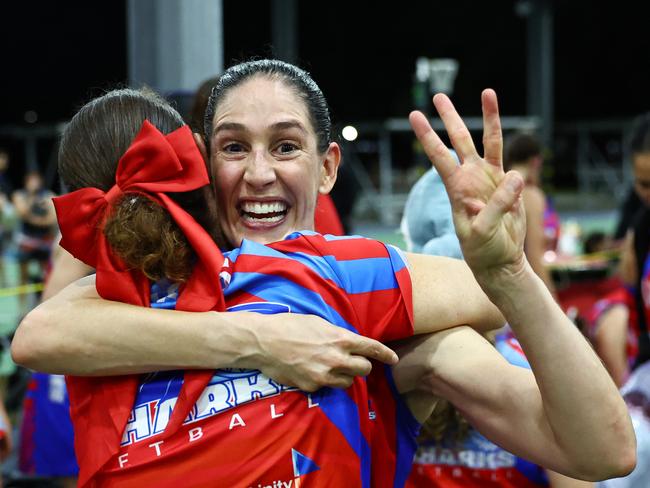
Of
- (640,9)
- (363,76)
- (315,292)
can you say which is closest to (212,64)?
(315,292)

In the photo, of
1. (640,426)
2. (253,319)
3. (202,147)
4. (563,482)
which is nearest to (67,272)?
(202,147)

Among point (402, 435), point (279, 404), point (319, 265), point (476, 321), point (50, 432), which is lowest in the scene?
point (50, 432)

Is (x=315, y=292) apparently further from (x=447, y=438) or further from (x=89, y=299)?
(x=447, y=438)

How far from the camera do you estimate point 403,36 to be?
917 inches

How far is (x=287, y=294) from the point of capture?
132 centimetres

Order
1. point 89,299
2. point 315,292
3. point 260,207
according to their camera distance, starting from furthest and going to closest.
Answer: point 260,207 → point 89,299 → point 315,292

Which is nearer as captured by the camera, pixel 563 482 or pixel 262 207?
pixel 262 207

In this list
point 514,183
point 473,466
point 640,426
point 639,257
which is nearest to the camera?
point 514,183

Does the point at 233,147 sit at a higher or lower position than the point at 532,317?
higher

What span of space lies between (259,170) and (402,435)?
0.53 meters

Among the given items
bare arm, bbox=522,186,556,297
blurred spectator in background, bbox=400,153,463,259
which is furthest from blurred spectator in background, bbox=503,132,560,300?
blurred spectator in background, bbox=400,153,463,259

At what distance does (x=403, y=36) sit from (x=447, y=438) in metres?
22.3

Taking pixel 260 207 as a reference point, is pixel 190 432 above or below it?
below

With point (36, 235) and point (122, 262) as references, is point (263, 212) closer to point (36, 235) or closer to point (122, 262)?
point (122, 262)
